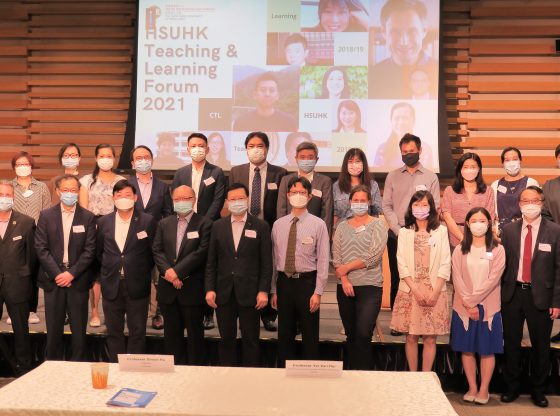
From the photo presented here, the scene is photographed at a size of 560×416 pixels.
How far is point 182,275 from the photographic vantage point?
Result: 4.23 metres

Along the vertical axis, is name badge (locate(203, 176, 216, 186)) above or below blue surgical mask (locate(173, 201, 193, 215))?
above

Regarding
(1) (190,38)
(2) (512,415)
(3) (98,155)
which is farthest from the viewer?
(1) (190,38)

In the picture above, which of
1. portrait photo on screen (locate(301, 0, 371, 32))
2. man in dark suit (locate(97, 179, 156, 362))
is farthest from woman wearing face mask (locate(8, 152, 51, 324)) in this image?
portrait photo on screen (locate(301, 0, 371, 32))

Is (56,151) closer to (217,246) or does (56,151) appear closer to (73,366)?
(217,246)

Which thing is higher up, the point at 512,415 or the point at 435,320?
the point at 435,320

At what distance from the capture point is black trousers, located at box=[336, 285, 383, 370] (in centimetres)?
415

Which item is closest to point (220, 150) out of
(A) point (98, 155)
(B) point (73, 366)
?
(A) point (98, 155)

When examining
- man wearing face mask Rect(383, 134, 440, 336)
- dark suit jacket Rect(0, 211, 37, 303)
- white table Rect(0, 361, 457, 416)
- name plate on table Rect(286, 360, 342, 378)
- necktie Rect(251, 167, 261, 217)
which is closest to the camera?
white table Rect(0, 361, 457, 416)

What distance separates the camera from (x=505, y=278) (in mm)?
4270

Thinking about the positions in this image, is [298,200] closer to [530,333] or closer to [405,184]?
[405,184]

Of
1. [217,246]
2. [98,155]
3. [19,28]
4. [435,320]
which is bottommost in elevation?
[435,320]

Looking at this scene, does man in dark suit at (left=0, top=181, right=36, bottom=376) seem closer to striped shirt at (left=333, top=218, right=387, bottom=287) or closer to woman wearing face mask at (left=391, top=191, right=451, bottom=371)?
striped shirt at (left=333, top=218, right=387, bottom=287)

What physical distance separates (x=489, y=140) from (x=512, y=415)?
3419 mm

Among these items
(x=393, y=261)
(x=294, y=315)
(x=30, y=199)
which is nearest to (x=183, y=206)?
(x=294, y=315)
